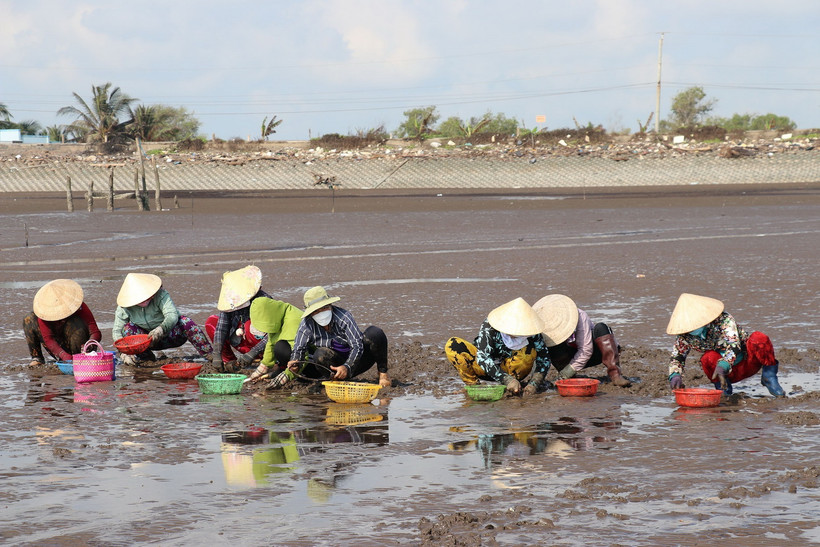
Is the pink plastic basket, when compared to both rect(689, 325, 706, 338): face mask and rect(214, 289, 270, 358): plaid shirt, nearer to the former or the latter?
rect(214, 289, 270, 358): plaid shirt

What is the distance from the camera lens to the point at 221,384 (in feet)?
Answer: 26.3

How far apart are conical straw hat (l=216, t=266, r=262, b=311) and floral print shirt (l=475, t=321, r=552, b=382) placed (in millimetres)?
1960

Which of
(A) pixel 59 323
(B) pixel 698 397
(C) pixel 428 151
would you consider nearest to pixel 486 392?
(B) pixel 698 397

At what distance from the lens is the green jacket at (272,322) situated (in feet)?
27.6

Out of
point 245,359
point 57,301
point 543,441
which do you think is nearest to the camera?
point 543,441

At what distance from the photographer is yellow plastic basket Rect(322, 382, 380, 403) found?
7551 millimetres

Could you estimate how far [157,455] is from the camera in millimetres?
6266

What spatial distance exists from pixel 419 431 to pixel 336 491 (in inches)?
58.6

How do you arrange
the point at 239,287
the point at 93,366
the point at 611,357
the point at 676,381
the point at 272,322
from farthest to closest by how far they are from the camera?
the point at 239,287 < the point at 93,366 < the point at 272,322 < the point at 611,357 < the point at 676,381

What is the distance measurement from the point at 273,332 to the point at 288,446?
2112 millimetres

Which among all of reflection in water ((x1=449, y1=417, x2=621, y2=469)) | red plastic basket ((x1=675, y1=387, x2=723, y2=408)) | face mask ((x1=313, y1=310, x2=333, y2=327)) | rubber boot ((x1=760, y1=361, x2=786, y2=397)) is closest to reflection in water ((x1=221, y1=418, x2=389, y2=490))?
reflection in water ((x1=449, y1=417, x2=621, y2=469))

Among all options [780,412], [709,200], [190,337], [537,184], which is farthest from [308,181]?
[780,412]

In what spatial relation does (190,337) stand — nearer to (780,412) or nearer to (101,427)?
(101,427)

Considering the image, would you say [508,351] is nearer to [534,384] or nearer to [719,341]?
[534,384]
